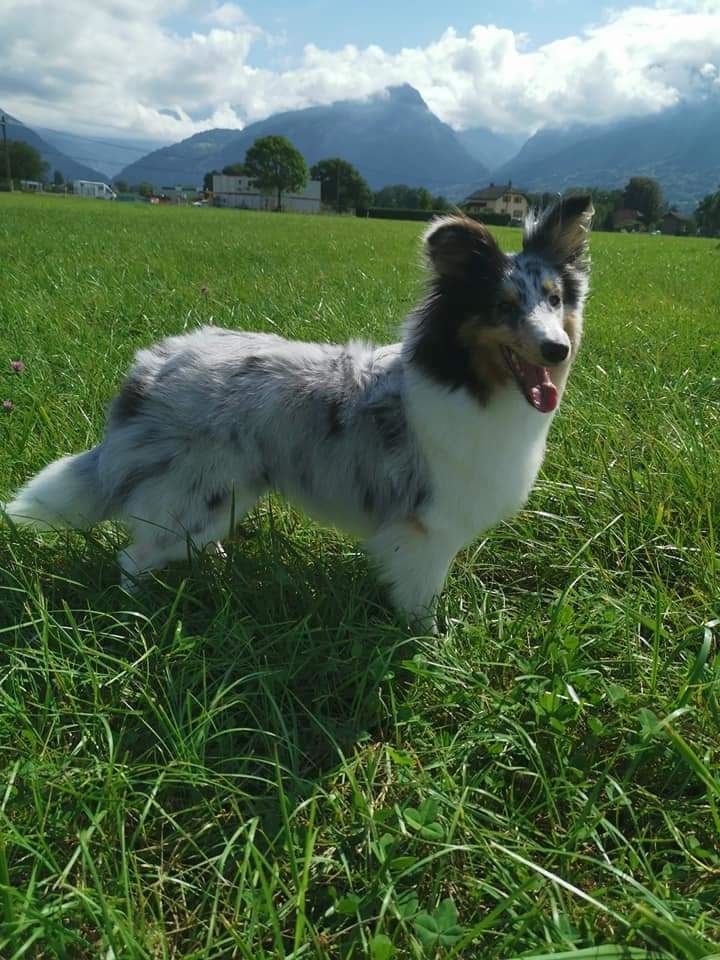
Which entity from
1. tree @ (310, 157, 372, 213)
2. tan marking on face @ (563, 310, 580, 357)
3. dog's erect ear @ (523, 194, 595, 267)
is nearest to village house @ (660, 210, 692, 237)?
tree @ (310, 157, 372, 213)

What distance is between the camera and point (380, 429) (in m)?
2.61

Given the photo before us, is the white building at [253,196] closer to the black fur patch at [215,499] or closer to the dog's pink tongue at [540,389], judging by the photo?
the black fur patch at [215,499]

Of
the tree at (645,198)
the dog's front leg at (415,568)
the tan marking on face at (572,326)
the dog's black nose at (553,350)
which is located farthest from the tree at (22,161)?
the dog's black nose at (553,350)

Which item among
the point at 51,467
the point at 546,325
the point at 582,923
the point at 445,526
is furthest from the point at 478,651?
the point at 51,467

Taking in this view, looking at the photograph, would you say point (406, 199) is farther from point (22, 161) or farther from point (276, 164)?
point (22, 161)

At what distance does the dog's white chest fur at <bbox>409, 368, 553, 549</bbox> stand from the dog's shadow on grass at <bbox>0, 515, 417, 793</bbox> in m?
0.47

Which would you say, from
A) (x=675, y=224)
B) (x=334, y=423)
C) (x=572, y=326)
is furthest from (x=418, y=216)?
(x=334, y=423)

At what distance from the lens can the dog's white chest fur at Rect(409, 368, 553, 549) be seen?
246cm

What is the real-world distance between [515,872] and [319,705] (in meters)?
0.79

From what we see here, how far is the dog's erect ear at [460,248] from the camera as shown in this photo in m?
2.43

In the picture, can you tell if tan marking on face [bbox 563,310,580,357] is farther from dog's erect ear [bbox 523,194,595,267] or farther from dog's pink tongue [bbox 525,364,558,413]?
dog's pink tongue [bbox 525,364,558,413]

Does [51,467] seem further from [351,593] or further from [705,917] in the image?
[705,917]

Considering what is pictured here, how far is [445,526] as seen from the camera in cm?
Answer: 257

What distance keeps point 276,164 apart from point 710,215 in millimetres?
52465
